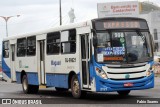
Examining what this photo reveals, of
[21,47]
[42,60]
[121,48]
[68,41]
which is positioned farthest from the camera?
[21,47]

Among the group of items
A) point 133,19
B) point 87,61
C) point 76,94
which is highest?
point 133,19

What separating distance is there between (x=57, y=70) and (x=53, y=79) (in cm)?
63

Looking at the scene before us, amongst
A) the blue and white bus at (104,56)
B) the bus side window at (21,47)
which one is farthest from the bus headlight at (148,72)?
the bus side window at (21,47)

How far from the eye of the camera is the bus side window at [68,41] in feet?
60.5

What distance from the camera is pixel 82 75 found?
17.8 metres

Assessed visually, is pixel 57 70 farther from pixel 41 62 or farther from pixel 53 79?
pixel 41 62

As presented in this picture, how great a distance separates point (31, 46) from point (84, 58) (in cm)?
584

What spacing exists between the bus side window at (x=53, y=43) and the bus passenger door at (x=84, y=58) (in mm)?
2134

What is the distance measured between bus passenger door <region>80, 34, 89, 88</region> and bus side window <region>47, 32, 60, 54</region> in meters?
2.13

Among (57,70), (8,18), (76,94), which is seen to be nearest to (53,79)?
(57,70)

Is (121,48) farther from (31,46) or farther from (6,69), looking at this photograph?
(6,69)

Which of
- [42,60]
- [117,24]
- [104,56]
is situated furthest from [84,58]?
[42,60]

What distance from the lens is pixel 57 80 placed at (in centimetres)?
1998

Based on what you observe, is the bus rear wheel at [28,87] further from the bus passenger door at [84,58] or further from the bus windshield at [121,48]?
the bus windshield at [121,48]
